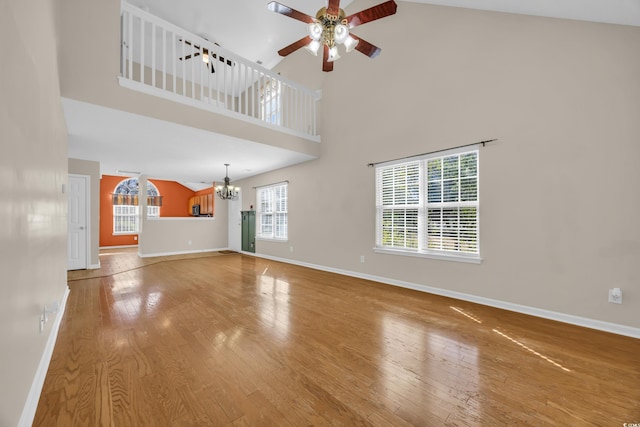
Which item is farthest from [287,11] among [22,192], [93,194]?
[93,194]

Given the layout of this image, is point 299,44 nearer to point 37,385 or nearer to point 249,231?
point 37,385

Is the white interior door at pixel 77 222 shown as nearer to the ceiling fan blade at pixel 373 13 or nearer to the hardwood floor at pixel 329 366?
the hardwood floor at pixel 329 366

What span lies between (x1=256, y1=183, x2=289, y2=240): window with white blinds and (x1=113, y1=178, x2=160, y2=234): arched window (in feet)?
17.5

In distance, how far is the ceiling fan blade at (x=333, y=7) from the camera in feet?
8.15

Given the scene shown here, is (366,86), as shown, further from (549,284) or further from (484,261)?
(549,284)

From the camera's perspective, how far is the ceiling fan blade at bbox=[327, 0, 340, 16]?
2.48 meters

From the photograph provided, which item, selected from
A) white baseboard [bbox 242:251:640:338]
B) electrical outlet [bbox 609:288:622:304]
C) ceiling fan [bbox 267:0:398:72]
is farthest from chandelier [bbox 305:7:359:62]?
electrical outlet [bbox 609:288:622:304]

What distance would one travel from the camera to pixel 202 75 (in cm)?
466

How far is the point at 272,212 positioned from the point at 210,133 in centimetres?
337

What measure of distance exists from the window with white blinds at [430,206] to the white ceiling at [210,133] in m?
1.66

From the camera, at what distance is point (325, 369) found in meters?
1.92

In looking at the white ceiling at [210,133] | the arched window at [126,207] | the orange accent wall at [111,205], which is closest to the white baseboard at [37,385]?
the white ceiling at [210,133]

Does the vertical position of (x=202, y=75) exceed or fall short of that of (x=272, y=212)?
it exceeds it

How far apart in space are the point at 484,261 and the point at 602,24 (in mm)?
2796
